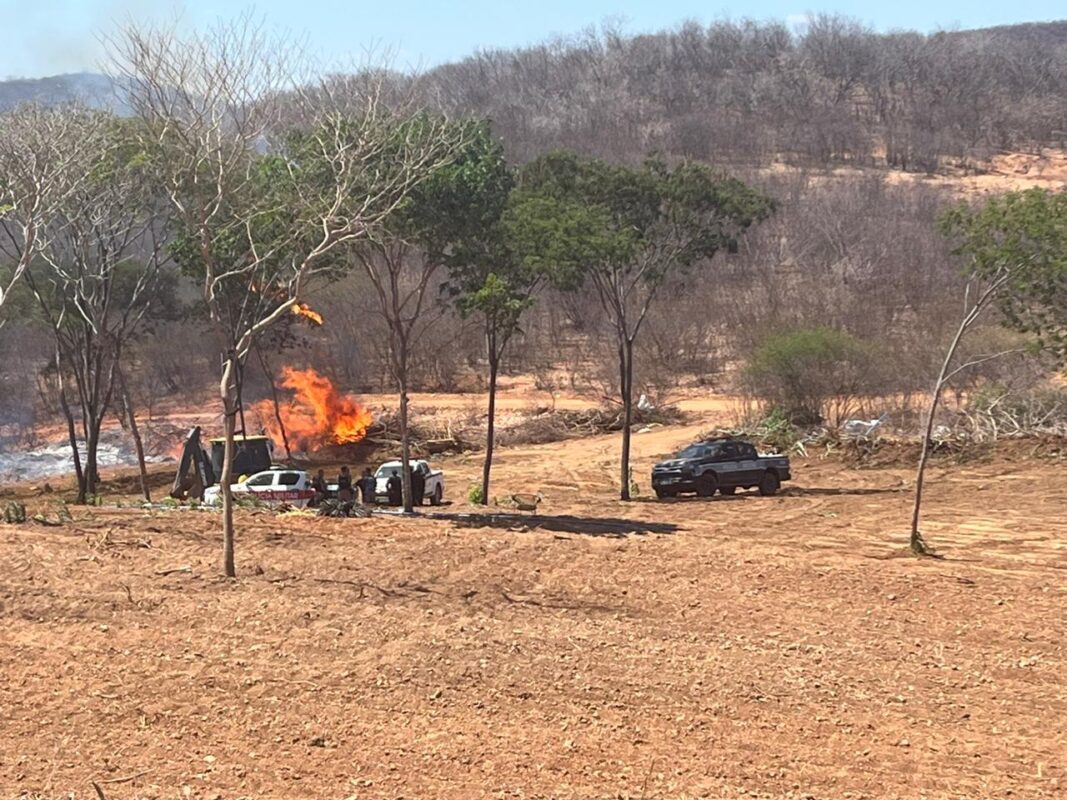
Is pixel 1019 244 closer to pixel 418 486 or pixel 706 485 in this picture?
pixel 706 485

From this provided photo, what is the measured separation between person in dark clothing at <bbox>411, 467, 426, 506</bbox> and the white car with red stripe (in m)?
2.74

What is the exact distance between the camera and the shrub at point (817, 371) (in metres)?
40.8

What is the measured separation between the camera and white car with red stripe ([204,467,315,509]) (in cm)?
2381

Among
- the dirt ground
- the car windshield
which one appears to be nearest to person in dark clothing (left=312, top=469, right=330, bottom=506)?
the dirt ground

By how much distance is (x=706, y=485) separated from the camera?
29.9 meters

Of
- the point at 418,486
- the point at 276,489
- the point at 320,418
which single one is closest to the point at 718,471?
the point at 418,486

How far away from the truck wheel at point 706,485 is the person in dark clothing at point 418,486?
8170 mm

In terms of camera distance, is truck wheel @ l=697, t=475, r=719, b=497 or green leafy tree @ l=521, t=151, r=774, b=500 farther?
truck wheel @ l=697, t=475, r=719, b=497

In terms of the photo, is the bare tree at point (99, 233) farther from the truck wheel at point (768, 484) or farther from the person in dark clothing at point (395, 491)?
the truck wheel at point (768, 484)

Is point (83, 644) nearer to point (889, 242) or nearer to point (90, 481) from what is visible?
point (90, 481)

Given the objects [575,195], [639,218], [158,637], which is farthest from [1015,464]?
[158,637]

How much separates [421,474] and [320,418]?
18.1m

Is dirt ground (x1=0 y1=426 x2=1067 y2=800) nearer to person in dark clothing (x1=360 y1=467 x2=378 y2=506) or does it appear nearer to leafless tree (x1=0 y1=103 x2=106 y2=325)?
person in dark clothing (x1=360 y1=467 x2=378 y2=506)

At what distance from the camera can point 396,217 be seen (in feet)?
73.6
